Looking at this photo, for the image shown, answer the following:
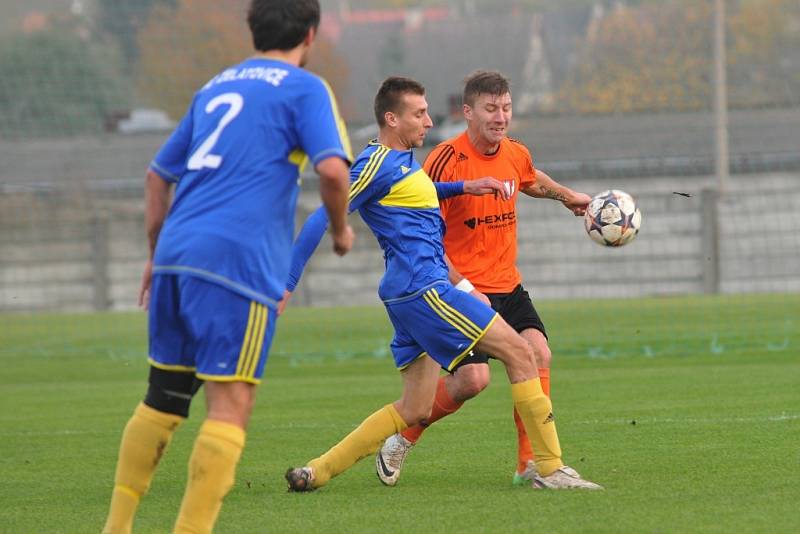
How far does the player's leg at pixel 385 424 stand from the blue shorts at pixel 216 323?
7.18 ft

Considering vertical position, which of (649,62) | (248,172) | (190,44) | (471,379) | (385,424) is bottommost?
(649,62)

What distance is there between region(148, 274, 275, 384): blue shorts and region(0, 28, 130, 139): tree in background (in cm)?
1825

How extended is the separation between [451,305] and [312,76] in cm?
208

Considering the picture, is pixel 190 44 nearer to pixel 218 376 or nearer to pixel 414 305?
A: pixel 414 305

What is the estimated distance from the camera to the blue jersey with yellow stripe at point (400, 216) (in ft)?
23.5

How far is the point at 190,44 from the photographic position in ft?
74.2

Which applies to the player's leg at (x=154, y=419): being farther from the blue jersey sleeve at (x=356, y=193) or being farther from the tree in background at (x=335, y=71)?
the tree in background at (x=335, y=71)

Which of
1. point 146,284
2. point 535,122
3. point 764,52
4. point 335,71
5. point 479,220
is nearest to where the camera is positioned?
point 146,284

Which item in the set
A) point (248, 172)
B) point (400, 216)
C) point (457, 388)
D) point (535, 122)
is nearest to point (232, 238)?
point (248, 172)

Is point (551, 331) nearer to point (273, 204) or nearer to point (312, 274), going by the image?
point (312, 274)

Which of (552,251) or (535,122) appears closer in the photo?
(552,251)

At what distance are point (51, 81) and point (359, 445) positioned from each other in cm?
1680

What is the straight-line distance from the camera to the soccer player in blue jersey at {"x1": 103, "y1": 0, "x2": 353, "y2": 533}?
516 centimetres

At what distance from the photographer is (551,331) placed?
1869 centimetres
